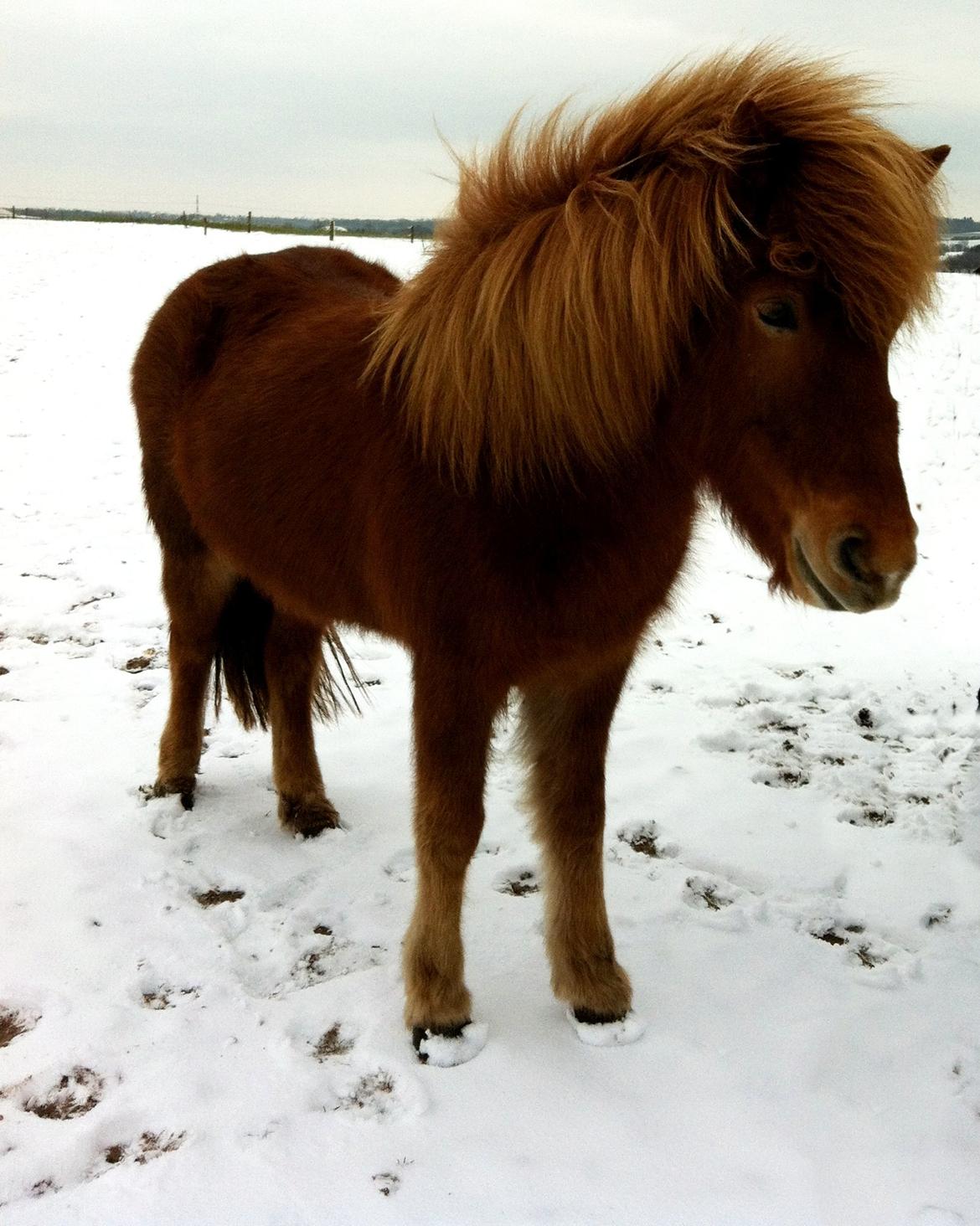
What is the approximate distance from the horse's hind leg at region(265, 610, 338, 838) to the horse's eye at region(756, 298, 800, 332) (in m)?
2.10

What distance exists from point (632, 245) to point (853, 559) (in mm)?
702

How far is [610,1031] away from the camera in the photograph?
2.29m

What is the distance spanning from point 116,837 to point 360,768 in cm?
95

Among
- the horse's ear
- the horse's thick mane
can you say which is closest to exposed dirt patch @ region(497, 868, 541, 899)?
the horse's thick mane

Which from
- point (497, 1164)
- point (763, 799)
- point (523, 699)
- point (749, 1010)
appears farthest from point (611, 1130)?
point (763, 799)

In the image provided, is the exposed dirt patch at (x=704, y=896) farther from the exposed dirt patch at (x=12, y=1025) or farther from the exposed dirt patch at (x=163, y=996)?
the exposed dirt patch at (x=12, y=1025)

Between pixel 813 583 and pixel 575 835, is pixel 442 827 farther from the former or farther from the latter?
pixel 813 583

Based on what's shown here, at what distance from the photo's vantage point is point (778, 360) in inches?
65.3

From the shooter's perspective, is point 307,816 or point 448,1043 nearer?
point 448,1043

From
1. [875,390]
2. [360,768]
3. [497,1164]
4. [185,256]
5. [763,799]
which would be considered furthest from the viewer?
[185,256]

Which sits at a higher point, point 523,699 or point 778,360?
point 778,360

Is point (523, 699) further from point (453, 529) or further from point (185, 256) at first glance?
point (185, 256)

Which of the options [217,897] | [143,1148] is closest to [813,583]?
[143,1148]

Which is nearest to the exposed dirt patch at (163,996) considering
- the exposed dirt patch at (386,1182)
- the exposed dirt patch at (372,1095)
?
the exposed dirt patch at (372,1095)
